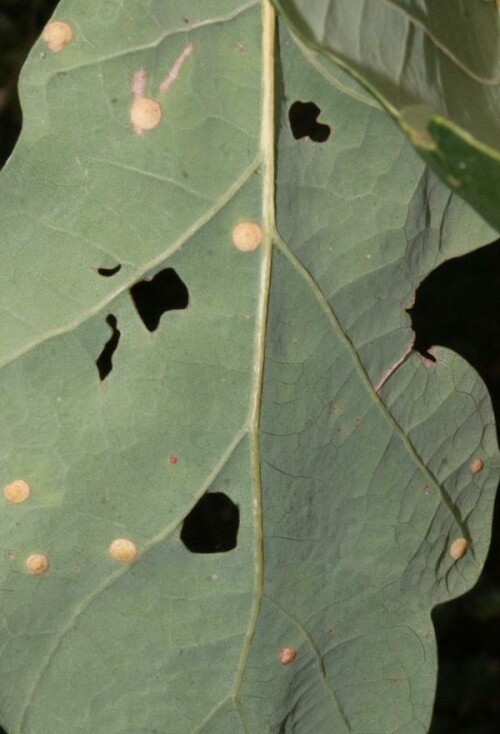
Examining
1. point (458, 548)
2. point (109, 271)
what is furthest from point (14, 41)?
point (458, 548)

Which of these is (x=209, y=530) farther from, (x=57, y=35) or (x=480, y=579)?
(x=480, y=579)

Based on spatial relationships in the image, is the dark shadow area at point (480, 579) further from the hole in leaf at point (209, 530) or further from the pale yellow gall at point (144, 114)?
the pale yellow gall at point (144, 114)

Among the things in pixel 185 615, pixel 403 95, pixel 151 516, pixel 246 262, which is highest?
pixel 403 95

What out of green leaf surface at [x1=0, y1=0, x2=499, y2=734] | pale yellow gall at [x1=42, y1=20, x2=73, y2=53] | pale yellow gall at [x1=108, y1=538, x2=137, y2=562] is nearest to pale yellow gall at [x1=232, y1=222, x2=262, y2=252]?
green leaf surface at [x1=0, y1=0, x2=499, y2=734]

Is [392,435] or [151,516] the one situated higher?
[392,435]

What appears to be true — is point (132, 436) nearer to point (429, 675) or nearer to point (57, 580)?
point (57, 580)

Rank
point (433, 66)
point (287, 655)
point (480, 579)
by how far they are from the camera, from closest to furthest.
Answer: point (433, 66) → point (287, 655) → point (480, 579)

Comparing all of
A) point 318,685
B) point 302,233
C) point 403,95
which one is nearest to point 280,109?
point 302,233
